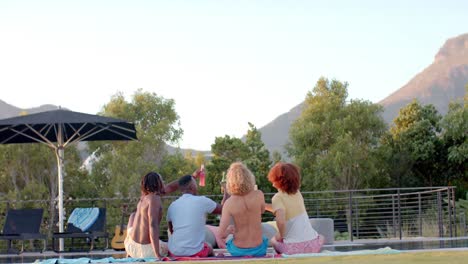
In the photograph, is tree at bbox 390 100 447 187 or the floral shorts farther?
tree at bbox 390 100 447 187

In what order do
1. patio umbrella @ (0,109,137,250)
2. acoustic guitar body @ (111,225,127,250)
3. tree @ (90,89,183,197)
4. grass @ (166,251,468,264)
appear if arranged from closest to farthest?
1. grass @ (166,251,468,264)
2. patio umbrella @ (0,109,137,250)
3. acoustic guitar body @ (111,225,127,250)
4. tree @ (90,89,183,197)

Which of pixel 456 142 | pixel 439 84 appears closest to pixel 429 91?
pixel 439 84

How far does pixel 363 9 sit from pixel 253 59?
21.8 feet

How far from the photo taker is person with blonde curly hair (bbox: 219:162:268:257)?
22.7 feet

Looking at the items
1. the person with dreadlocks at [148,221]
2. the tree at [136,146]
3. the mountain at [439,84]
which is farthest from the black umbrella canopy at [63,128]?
the mountain at [439,84]

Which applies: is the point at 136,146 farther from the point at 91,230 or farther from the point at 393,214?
the point at 91,230

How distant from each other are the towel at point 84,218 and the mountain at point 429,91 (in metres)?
90.8

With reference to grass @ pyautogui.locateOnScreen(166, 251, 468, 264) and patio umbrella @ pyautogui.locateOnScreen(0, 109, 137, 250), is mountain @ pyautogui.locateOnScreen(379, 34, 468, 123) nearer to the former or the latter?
patio umbrella @ pyautogui.locateOnScreen(0, 109, 137, 250)

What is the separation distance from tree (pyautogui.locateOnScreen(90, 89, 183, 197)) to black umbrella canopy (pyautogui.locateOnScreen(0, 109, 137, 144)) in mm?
26401

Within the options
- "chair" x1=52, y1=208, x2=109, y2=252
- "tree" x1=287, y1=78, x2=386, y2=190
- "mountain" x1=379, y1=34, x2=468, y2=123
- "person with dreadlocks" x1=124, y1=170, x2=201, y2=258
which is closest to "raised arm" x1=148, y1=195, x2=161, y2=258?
"person with dreadlocks" x1=124, y1=170, x2=201, y2=258

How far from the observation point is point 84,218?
42.3ft

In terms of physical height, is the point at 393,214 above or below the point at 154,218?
below

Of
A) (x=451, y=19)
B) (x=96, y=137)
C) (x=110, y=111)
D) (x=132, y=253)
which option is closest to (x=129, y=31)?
(x=110, y=111)

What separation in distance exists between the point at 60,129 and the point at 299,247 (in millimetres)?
6739
